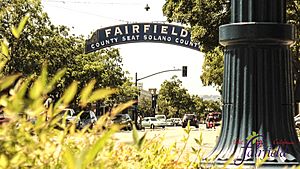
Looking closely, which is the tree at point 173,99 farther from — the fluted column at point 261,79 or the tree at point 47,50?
the fluted column at point 261,79

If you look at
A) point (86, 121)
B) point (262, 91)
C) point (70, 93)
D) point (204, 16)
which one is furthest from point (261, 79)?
point (204, 16)

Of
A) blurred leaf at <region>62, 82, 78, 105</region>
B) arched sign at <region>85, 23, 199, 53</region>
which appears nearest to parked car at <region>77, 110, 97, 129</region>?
blurred leaf at <region>62, 82, 78, 105</region>

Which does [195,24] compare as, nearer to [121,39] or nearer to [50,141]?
[50,141]

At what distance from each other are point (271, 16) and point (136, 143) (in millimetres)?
4156

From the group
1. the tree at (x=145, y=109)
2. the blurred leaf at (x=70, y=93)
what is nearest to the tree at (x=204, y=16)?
the blurred leaf at (x=70, y=93)

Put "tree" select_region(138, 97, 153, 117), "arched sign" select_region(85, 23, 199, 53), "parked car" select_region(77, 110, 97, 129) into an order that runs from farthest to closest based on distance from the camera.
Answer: "tree" select_region(138, 97, 153, 117) < "arched sign" select_region(85, 23, 199, 53) < "parked car" select_region(77, 110, 97, 129)

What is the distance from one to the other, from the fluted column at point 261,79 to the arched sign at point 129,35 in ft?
151

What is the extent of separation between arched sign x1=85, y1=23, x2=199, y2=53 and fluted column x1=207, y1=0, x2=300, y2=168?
46173 mm

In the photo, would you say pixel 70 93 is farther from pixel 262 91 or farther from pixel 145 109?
pixel 145 109

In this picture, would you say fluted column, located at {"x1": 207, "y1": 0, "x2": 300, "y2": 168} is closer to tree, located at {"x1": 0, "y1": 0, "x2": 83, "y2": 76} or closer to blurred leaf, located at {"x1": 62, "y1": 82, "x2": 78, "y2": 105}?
blurred leaf, located at {"x1": 62, "y1": 82, "x2": 78, "y2": 105}

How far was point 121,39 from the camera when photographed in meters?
52.7

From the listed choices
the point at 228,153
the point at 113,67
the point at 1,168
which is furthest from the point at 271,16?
the point at 113,67

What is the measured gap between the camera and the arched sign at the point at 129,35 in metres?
52.3

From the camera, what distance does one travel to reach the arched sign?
52.3 m
